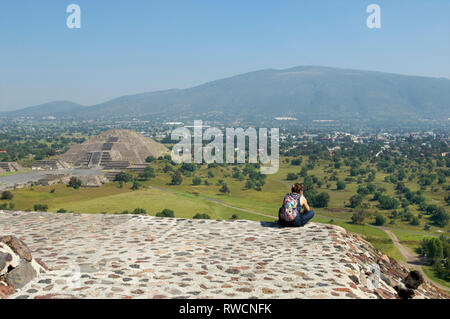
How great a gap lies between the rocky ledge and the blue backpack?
33 cm

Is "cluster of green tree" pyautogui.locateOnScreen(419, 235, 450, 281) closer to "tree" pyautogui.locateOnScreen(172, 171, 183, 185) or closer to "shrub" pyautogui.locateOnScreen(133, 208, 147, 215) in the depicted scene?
"shrub" pyautogui.locateOnScreen(133, 208, 147, 215)

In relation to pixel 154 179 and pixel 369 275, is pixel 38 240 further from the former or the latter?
pixel 154 179

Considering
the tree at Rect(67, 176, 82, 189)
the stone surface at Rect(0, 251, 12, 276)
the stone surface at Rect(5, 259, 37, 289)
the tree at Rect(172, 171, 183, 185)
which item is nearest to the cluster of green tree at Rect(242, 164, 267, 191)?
the tree at Rect(172, 171, 183, 185)

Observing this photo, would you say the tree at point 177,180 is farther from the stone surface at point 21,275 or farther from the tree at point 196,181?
the stone surface at point 21,275

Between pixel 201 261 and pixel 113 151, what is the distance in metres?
81.0

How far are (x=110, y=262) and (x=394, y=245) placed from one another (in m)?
32.8

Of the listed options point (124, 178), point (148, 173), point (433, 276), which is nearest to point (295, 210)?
point (433, 276)

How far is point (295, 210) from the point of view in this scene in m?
9.88

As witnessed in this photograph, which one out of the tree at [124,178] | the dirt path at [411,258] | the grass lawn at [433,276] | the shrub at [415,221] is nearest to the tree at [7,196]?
the tree at [124,178]

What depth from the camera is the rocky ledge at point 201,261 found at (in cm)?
615

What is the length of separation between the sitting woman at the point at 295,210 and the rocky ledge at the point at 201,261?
203 mm

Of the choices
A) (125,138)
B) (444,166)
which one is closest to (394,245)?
(444,166)

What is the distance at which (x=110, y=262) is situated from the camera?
24.7 ft

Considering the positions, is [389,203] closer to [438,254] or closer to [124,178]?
[438,254]
